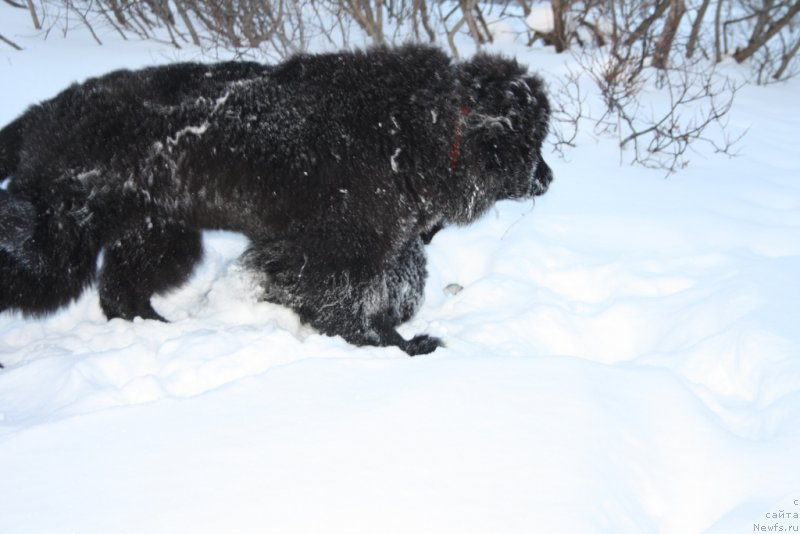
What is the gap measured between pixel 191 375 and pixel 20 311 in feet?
3.63

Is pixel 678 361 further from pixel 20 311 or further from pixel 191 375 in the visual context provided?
pixel 20 311

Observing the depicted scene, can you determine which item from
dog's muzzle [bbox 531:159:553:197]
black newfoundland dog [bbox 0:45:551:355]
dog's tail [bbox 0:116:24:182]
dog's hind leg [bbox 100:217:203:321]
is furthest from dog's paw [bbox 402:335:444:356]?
dog's tail [bbox 0:116:24:182]

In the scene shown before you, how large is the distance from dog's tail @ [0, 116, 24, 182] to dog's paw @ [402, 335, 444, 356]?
2.22 metres

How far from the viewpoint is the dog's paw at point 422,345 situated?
339cm

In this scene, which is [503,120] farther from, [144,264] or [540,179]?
[144,264]

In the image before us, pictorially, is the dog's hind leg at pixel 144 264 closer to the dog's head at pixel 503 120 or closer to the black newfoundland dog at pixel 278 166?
the black newfoundland dog at pixel 278 166

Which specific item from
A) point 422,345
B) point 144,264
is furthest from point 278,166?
point 422,345

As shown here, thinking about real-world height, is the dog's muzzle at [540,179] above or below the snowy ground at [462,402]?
above

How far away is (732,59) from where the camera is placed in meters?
9.26

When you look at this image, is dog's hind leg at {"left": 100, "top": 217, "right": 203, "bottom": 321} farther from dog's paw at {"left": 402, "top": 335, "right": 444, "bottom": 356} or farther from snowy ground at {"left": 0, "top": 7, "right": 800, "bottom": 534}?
dog's paw at {"left": 402, "top": 335, "right": 444, "bottom": 356}

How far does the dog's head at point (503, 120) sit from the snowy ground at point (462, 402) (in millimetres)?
760

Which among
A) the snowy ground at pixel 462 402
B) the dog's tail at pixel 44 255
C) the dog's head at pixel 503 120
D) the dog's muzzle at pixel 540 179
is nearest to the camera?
the snowy ground at pixel 462 402

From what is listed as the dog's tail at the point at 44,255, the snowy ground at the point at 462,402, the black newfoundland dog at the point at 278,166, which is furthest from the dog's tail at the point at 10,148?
the snowy ground at the point at 462,402

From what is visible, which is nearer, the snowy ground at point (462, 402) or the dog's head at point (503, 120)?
the snowy ground at point (462, 402)
